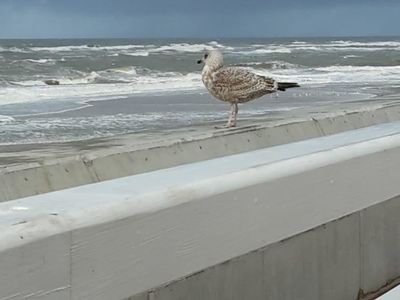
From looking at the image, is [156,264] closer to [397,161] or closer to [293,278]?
[293,278]

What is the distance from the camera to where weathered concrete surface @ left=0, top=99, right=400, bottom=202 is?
5082 millimetres

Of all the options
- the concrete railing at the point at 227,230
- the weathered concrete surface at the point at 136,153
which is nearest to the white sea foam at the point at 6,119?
the weathered concrete surface at the point at 136,153

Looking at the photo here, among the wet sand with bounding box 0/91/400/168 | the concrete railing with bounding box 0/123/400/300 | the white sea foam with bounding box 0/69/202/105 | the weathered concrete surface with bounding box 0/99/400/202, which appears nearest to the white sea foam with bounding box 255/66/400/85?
the white sea foam with bounding box 0/69/202/105

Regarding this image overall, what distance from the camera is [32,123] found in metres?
17.5

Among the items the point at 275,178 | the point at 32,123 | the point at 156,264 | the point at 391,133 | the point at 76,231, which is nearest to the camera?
the point at 76,231

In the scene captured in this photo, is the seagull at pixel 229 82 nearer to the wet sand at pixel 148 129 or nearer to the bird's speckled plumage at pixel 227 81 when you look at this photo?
the bird's speckled plumage at pixel 227 81

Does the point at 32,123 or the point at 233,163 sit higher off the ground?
the point at 233,163

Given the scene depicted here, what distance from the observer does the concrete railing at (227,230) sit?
3002mm

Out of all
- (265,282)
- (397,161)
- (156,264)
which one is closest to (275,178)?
(265,282)

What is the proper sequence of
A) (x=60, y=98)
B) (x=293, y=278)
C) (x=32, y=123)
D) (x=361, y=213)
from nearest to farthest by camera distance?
(x=293, y=278) < (x=361, y=213) < (x=32, y=123) < (x=60, y=98)

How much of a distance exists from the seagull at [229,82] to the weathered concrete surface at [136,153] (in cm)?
67

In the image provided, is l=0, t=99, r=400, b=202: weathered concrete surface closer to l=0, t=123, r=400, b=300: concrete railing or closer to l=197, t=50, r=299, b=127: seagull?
l=197, t=50, r=299, b=127: seagull

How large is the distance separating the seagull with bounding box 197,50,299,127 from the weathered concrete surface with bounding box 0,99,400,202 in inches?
26.2

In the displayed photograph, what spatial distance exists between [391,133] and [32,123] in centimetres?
1319
